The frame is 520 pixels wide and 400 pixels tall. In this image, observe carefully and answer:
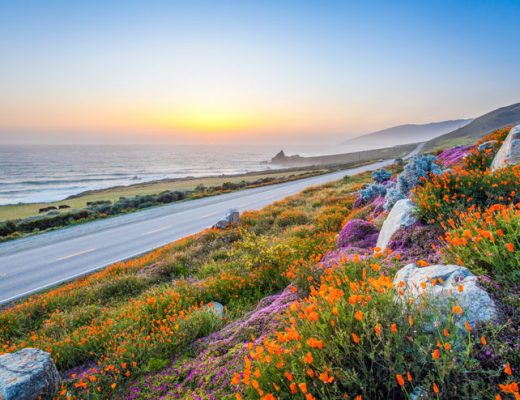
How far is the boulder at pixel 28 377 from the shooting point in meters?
3.82

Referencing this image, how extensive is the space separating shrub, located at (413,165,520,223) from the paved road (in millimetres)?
12993

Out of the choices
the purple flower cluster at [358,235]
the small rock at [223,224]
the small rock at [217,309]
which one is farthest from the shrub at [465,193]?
the small rock at [223,224]

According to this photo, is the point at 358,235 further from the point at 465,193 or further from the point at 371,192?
the point at 371,192

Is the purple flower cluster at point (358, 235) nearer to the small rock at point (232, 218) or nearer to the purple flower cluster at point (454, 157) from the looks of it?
the purple flower cluster at point (454, 157)

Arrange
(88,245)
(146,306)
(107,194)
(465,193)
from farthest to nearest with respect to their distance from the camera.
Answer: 1. (107,194)
2. (88,245)
3. (146,306)
4. (465,193)

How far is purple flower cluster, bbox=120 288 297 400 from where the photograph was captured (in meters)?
3.51

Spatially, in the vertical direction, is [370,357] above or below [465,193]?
below

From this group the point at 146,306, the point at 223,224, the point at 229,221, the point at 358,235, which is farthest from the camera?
the point at 229,221

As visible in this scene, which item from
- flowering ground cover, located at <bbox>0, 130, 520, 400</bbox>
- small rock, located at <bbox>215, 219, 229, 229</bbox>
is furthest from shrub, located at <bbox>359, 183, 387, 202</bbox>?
small rock, located at <bbox>215, 219, 229, 229</bbox>

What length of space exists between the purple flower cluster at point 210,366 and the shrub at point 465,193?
3.02m

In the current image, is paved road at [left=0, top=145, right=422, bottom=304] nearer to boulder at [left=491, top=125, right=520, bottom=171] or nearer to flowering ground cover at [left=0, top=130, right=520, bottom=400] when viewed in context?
flowering ground cover at [left=0, top=130, right=520, bottom=400]

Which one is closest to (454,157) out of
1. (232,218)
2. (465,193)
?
(465,193)

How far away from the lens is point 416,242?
16.4 feet

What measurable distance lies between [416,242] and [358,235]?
8.43 feet
